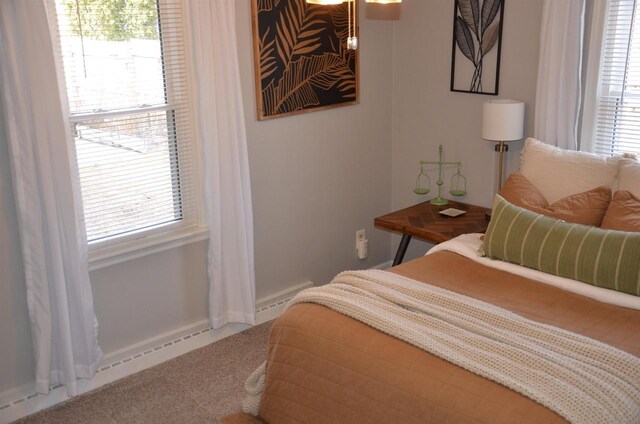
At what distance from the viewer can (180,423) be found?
3.13 meters

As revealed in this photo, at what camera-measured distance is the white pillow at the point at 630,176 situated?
118 inches

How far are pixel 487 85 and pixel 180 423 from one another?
259cm

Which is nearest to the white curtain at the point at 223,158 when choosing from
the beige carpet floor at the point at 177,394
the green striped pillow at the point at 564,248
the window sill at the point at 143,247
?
the window sill at the point at 143,247

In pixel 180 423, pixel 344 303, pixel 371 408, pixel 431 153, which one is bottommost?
pixel 180 423

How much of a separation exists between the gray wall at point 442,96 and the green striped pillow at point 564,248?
0.99 metres

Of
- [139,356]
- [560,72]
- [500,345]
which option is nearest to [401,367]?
[500,345]

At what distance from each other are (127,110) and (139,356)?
Result: 130cm

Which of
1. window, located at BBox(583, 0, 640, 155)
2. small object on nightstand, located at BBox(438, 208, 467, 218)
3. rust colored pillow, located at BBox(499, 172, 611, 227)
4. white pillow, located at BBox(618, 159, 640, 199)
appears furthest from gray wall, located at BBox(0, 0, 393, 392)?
white pillow, located at BBox(618, 159, 640, 199)

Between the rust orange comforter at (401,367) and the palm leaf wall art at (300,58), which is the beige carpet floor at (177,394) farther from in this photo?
the palm leaf wall art at (300,58)

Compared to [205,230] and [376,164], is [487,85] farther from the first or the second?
[205,230]

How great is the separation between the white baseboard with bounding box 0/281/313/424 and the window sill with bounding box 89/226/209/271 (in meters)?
0.50

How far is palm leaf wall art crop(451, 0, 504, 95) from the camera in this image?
3.93 meters

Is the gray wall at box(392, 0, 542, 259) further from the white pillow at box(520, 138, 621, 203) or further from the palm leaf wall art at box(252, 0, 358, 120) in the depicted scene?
the white pillow at box(520, 138, 621, 203)

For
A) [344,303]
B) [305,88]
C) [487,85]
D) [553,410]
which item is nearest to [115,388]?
[344,303]
